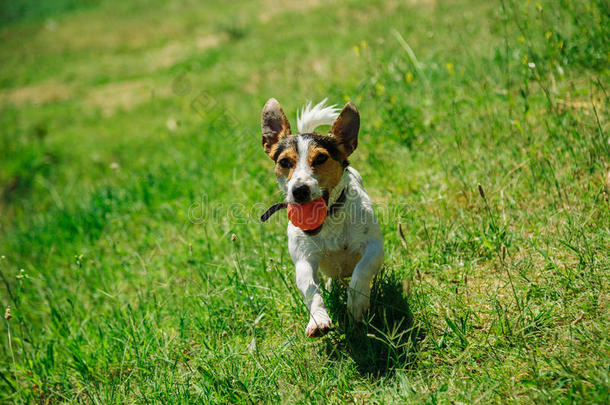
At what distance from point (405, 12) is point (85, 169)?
22.4 ft

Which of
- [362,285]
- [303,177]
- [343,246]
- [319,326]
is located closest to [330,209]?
[343,246]

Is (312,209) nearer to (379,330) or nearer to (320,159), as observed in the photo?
(320,159)

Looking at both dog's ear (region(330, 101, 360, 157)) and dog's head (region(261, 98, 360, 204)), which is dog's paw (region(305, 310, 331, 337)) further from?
dog's ear (region(330, 101, 360, 157))

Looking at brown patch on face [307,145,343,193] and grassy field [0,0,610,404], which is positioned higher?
brown patch on face [307,145,343,193]

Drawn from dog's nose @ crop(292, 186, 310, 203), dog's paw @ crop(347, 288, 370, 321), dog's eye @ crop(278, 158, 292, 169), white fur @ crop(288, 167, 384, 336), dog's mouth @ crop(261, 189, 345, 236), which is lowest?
dog's paw @ crop(347, 288, 370, 321)

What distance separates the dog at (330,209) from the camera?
266 cm

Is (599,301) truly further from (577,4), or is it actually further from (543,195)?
(577,4)

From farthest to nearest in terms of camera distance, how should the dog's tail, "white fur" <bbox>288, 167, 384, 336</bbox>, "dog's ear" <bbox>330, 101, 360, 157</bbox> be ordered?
the dog's tail < "dog's ear" <bbox>330, 101, 360, 157</bbox> < "white fur" <bbox>288, 167, 384, 336</bbox>

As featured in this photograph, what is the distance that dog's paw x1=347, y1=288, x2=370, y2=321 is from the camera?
262 centimetres

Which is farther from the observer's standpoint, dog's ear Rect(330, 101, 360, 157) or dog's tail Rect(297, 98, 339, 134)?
dog's tail Rect(297, 98, 339, 134)

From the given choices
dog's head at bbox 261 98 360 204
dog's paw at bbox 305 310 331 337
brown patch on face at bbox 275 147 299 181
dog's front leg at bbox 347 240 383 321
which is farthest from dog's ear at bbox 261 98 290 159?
dog's paw at bbox 305 310 331 337

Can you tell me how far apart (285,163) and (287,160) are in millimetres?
27


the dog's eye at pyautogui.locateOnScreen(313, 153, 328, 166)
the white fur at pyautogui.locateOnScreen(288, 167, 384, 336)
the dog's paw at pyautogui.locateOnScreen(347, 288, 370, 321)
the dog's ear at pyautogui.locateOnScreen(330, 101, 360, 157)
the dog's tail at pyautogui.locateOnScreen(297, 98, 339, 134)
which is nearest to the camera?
the dog's paw at pyautogui.locateOnScreen(347, 288, 370, 321)

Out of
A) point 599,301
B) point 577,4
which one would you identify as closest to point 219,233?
point 599,301
